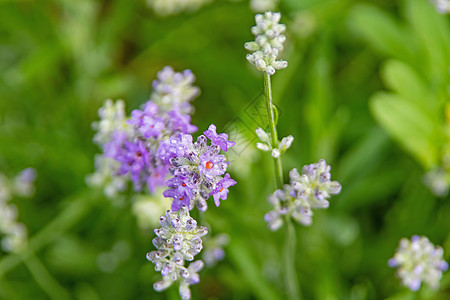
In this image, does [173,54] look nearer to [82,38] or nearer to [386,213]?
[82,38]

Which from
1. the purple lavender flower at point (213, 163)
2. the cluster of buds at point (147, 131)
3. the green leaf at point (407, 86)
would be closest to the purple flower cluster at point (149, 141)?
the cluster of buds at point (147, 131)

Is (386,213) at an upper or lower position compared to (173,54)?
lower

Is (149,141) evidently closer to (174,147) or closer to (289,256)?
(174,147)

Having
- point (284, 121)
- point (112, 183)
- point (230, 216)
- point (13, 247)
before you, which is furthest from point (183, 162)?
point (284, 121)

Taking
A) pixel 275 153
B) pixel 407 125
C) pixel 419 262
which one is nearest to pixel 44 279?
pixel 275 153

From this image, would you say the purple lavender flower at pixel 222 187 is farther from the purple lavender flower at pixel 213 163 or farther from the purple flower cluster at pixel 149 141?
the purple flower cluster at pixel 149 141
